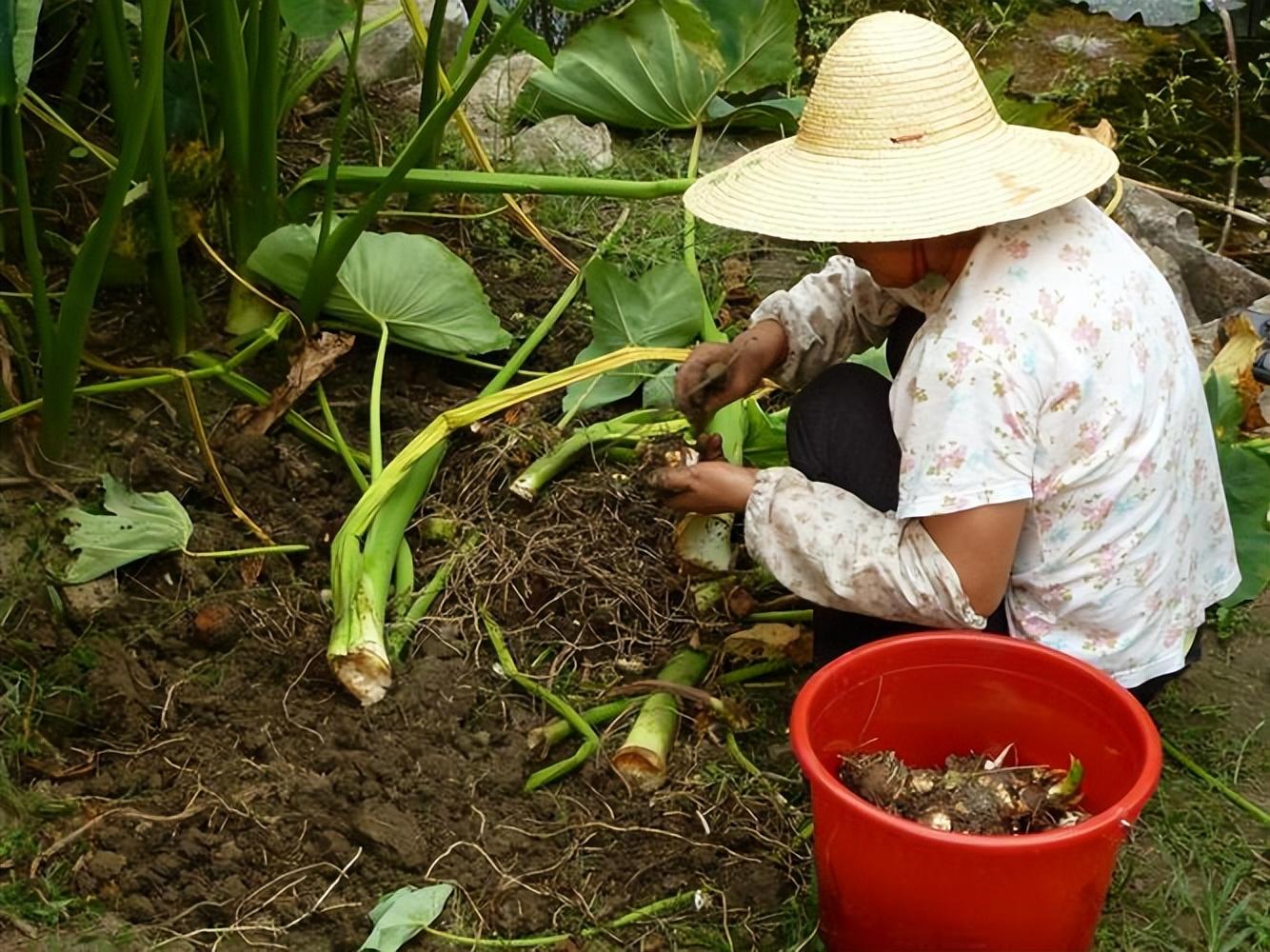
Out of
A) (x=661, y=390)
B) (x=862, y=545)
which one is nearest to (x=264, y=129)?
(x=661, y=390)

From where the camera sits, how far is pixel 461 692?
2082mm

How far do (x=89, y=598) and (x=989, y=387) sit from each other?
1.29 meters

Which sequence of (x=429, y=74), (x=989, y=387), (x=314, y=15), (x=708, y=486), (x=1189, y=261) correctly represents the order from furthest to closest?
(x=1189, y=261) → (x=429, y=74) → (x=314, y=15) → (x=708, y=486) → (x=989, y=387)

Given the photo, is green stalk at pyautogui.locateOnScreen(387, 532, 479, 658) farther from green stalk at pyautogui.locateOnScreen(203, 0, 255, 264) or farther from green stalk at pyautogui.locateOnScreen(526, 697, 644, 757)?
green stalk at pyautogui.locateOnScreen(203, 0, 255, 264)

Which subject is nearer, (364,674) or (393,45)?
(364,674)

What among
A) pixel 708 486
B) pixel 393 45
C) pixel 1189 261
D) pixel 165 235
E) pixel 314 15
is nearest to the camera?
pixel 708 486

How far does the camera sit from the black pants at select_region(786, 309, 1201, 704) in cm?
186

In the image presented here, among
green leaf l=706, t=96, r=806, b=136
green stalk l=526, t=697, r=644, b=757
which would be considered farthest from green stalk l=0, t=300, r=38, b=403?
green leaf l=706, t=96, r=806, b=136

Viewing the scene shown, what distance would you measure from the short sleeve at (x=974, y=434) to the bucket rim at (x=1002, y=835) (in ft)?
0.53

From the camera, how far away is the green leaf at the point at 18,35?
5.86 ft

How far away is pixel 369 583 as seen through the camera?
2117mm

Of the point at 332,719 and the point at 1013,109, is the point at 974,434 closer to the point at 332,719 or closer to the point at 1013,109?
the point at 332,719

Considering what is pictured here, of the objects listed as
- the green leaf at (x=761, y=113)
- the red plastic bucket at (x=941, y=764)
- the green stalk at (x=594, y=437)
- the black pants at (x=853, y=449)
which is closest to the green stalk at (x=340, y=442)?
the green stalk at (x=594, y=437)

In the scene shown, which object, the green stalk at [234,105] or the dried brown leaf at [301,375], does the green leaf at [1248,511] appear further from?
the green stalk at [234,105]
